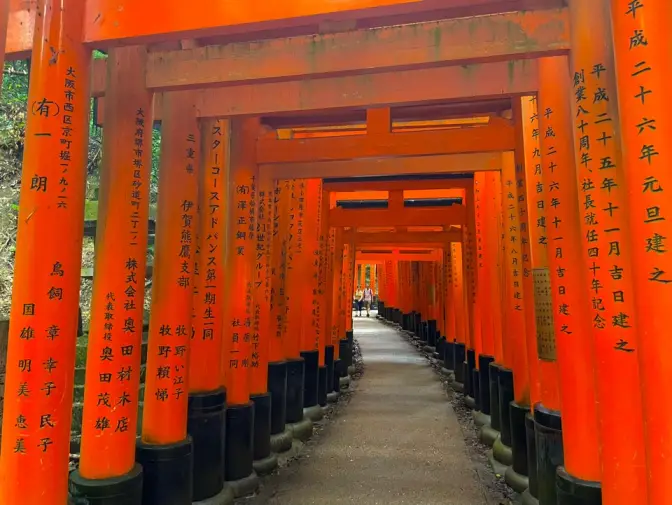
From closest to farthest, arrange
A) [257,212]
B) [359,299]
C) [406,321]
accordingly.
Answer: [257,212]
[406,321]
[359,299]

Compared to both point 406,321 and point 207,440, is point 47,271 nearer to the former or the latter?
point 207,440

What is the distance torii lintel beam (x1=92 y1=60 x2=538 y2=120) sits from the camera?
2893mm

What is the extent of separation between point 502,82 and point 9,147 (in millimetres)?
6930

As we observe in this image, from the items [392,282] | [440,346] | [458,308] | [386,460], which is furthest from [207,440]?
[392,282]

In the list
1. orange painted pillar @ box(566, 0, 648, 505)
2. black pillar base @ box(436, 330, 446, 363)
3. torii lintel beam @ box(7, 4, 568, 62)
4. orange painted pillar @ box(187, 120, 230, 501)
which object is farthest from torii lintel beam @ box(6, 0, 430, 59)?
black pillar base @ box(436, 330, 446, 363)

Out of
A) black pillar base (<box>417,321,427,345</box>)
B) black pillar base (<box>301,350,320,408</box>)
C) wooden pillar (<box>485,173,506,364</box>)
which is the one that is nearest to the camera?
wooden pillar (<box>485,173,506,364</box>)

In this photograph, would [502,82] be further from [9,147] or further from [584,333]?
[9,147]

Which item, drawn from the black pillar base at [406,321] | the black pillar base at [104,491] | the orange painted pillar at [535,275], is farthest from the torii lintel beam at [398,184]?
the black pillar base at [406,321]

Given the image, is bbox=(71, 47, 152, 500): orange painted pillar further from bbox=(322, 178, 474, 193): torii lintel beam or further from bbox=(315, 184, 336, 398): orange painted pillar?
bbox=(322, 178, 474, 193): torii lintel beam

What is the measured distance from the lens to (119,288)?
8.68 feet

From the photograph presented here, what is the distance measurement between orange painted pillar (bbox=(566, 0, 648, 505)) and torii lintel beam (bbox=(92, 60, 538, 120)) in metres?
0.77

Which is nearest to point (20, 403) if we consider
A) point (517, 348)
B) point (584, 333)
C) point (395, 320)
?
point (584, 333)

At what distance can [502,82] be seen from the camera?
2.91 metres

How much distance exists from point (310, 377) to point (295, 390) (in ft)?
2.45
